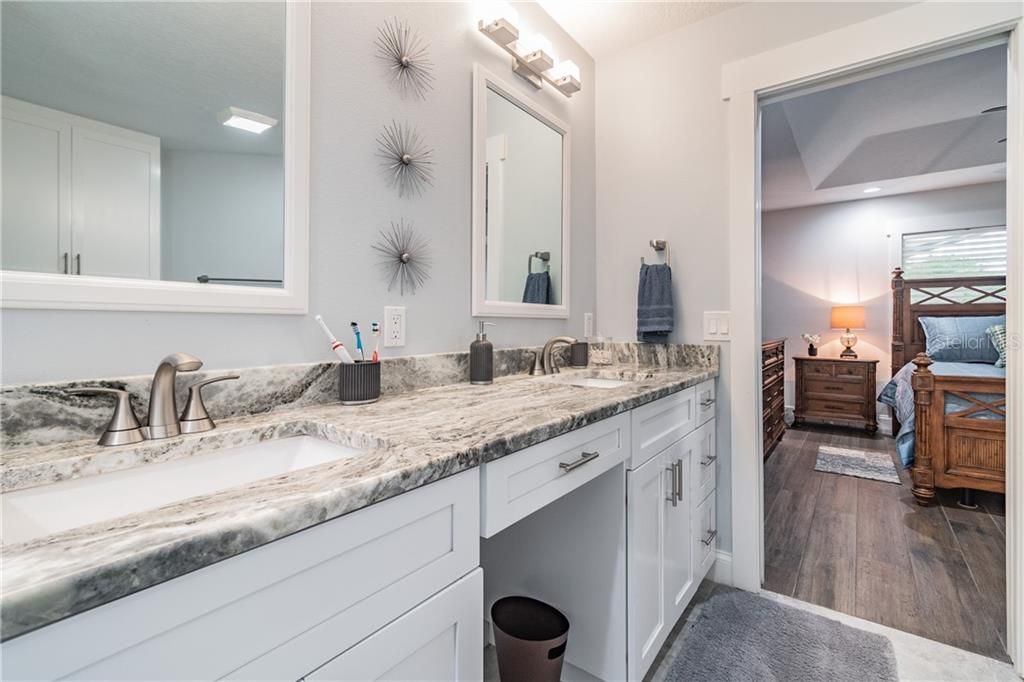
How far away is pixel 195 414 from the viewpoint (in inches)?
33.1

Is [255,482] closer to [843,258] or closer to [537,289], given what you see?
[537,289]

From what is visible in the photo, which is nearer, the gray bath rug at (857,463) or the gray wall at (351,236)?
the gray wall at (351,236)

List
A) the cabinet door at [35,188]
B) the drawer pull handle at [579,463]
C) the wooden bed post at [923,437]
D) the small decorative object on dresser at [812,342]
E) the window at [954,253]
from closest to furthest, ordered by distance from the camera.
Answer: the cabinet door at [35,188] < the drawer pull handle at [579,463] < the wooden bed post at [923,437] < the window at [954,253] < the small decorative object on dresser at [812,342]

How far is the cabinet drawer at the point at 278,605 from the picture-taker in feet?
1.22

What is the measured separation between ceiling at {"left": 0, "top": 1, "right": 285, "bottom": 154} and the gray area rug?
74.4 inches

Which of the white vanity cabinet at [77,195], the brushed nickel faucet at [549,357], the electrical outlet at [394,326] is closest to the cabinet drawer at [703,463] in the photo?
the brushed nickel faucet at [549,357]

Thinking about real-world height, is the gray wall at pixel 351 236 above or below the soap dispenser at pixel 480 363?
above

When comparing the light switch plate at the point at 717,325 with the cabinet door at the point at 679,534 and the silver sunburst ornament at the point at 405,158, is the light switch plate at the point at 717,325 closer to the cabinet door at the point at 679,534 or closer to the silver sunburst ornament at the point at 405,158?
the cabinet door at the point at 679,534

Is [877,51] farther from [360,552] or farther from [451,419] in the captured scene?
→ [360,552]

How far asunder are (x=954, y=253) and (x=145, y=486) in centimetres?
594

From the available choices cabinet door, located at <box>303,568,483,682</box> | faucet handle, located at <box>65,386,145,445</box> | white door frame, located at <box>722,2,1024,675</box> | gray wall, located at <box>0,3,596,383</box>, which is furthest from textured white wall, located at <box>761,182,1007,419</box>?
faucet handle, located at <box>65,386,145,445</box>

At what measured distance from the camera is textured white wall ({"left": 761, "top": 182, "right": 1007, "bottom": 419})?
14.1 feet

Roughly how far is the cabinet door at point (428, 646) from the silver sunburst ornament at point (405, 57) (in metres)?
1.33

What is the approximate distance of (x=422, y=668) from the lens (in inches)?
25.8
